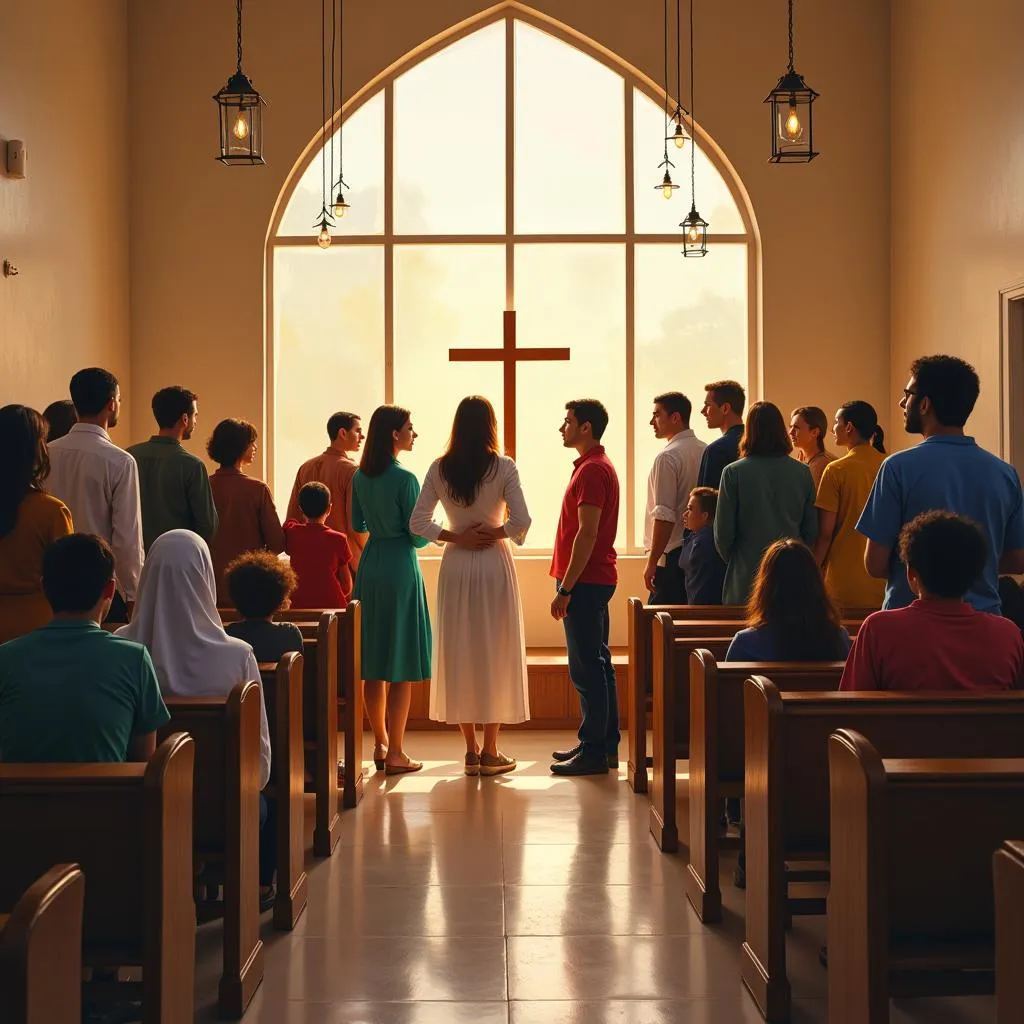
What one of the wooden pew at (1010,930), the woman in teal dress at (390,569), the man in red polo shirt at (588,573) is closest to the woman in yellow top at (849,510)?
the man in red polo shirt at (588,573)

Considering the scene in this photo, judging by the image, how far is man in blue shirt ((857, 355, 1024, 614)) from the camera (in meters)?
3.53

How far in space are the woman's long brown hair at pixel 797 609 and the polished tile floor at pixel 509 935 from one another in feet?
2.59

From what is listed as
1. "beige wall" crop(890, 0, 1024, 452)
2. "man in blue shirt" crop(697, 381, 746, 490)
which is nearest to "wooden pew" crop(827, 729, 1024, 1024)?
"man in blue shirt" crop(697, 381, 746, 490)

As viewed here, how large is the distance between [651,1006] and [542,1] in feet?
21.9

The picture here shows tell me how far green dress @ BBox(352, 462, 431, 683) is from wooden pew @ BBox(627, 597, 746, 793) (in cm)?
93

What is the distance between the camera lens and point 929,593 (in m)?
2.97

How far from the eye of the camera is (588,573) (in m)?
5.60

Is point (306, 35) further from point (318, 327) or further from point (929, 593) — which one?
point (929, 593)

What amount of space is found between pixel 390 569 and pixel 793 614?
238 cm

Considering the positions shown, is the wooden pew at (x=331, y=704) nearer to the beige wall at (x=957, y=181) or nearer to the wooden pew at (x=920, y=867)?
the wooden pew at (x=920, y=867)

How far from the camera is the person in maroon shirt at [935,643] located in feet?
9.77

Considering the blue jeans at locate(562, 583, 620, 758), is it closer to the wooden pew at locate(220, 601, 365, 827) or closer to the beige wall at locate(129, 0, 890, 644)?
the wooden pew at locate(220, 601, 365, 827)

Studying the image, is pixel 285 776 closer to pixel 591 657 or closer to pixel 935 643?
pixel 935 643

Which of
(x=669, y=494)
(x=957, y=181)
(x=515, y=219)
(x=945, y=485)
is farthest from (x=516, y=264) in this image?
(x=945, y=485)
